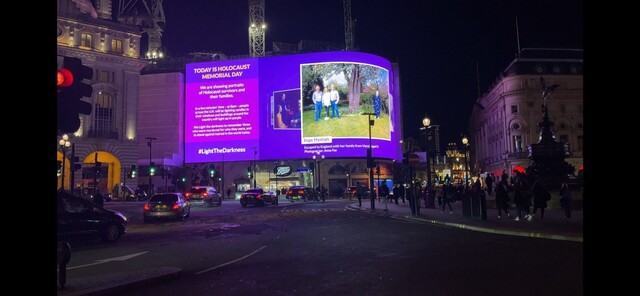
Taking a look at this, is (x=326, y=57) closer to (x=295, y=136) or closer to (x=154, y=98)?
(x=295, y=136)

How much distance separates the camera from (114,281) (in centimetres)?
721

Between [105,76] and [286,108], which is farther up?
[105,76]

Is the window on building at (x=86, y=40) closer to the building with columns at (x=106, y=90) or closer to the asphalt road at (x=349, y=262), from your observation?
the building with columns at (x=106, y=90)

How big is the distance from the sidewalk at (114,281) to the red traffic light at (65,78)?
316 cm

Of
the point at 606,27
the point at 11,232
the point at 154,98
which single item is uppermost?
the point at 154,98

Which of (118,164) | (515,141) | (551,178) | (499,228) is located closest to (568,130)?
(515,141)

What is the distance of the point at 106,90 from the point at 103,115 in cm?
381

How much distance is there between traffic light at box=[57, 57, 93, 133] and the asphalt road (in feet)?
10.1

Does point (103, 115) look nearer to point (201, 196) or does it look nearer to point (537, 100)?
point (201, 196)

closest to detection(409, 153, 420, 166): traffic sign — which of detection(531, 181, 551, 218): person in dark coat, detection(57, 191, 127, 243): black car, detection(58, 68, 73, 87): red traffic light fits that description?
detection(531, 181, 551, 218): person in dark coat

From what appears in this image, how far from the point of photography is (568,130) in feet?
221

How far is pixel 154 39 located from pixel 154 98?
22.3 m

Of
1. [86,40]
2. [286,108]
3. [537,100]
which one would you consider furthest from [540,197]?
[86,40]

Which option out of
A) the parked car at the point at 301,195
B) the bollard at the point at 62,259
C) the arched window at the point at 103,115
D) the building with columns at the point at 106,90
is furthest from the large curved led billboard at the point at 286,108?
the bollard at the point at 62,259
